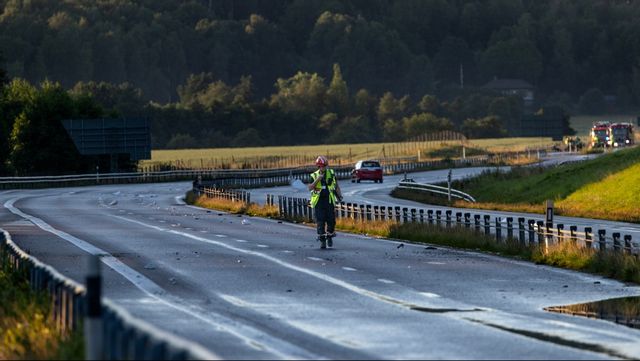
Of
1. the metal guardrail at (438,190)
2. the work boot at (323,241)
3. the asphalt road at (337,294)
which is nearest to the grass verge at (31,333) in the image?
the asphalt road at (337,294)

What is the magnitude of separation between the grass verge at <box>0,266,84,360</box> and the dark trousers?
12422 millimetres

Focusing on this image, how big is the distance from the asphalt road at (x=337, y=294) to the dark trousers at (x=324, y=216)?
604 millimetres

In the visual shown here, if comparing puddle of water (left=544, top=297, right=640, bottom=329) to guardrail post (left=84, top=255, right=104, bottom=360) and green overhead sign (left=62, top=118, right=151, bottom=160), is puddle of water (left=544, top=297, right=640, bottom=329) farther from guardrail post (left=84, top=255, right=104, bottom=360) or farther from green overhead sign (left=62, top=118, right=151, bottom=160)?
green overhead sign (left=62, top=118, right=151, bottom=160)

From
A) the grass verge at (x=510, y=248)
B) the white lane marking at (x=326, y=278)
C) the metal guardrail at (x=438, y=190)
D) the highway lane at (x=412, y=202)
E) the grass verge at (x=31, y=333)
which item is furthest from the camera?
the metal guardrail at (x=438, y=190)

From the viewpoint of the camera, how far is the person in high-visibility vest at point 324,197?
1227 inches

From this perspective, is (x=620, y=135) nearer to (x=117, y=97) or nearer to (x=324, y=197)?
(x=117, y=97)

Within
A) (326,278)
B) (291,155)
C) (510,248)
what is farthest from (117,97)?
(326,278)

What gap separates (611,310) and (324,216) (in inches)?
461

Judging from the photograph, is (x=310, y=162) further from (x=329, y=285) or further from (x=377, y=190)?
(x=329, y=285)

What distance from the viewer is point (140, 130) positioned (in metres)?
101

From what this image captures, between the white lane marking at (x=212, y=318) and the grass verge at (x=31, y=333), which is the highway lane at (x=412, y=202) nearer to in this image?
the white lane marking at (x=212, y=318)

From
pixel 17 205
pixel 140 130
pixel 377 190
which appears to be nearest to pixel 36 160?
pixel 140 130

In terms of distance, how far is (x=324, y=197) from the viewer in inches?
1236

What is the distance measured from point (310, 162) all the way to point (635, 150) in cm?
5839
